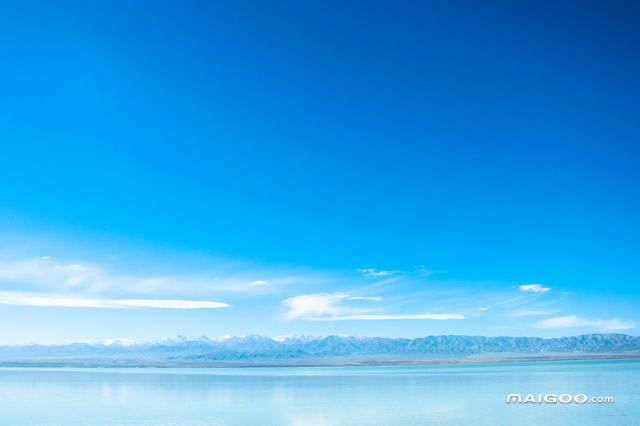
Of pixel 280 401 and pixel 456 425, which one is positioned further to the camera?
pixel 280 401

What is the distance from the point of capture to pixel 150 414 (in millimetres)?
31828

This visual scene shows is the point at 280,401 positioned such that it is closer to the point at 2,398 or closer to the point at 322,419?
the point at 322,419

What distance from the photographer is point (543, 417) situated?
27.0 meters

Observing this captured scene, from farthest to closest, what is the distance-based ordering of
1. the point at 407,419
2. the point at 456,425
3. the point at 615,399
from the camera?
the point at 615,399 < the point at 407,419 < the point at 456,425

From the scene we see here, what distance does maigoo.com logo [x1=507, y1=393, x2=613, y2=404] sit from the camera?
3362cm

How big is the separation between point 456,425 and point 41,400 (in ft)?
109

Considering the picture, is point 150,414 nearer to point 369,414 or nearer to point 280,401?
point 280,401

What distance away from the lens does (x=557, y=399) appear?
35.4 metres

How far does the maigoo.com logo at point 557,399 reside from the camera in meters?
33.6

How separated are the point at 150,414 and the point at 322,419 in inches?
436

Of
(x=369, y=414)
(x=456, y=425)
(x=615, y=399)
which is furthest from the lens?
(x=615, y=399)

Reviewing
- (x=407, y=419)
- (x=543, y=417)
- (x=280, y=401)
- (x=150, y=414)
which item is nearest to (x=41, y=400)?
(x=150, y=414)

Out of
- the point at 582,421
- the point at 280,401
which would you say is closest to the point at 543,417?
the point at 582,421

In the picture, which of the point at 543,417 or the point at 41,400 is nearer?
the point at 543,417
